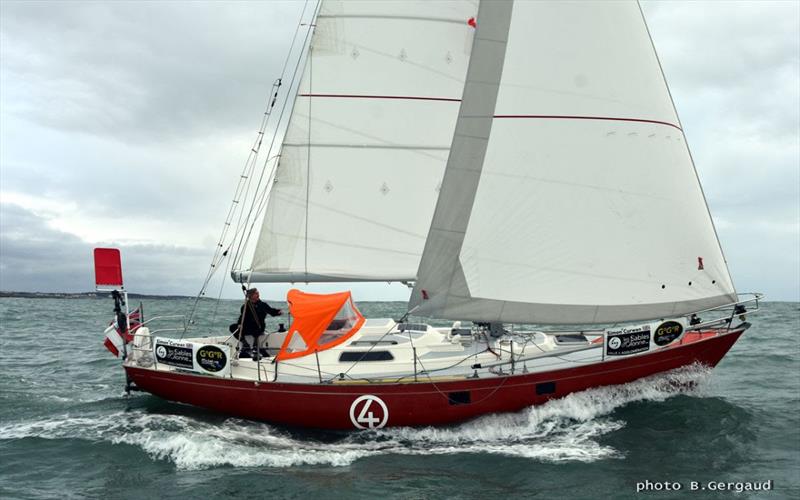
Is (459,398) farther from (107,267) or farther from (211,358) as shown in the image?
(107,267)

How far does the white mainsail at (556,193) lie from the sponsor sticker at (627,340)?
0.28 m

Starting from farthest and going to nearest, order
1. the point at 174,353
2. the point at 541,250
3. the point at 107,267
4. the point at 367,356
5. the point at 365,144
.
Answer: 1. the point at 365,144
2. the point at 107,267
3. the point at 367,356
4. the point at 174,353
5. the point at 541,250

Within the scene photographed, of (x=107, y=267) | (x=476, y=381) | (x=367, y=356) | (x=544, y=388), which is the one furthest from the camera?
(x=107, y=267)

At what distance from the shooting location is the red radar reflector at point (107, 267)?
10953 mm

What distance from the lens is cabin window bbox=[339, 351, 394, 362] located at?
35.2ft

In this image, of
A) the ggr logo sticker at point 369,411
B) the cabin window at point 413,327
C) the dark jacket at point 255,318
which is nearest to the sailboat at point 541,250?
the ggr logo sticker at point 369,411

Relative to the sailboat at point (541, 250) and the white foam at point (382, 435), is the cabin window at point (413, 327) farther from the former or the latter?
the white foam at point (382, 435)

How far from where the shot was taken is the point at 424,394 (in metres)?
9.60

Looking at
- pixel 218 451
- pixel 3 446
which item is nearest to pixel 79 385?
pixel 3 446

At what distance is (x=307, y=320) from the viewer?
10320 millimetres

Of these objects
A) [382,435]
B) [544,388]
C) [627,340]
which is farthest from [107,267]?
[627,340]

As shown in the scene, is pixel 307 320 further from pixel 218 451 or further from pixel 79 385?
pixel 79 385

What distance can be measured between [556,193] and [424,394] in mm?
3851

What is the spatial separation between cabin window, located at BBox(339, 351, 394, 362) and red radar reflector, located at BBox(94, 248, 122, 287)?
4487 millimetres
